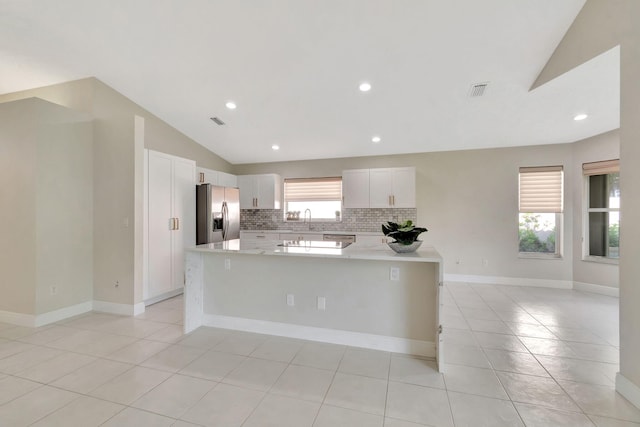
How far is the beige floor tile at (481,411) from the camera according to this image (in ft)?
5.35

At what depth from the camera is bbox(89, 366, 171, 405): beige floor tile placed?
186 centimetres

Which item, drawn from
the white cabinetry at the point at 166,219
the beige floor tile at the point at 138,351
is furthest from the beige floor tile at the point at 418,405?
the white cabinetry at the point at 166,219

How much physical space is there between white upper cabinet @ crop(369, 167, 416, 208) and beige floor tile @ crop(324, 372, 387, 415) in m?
3.53

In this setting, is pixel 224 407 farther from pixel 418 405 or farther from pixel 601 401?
pixel 601 401

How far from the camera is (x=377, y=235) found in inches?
203

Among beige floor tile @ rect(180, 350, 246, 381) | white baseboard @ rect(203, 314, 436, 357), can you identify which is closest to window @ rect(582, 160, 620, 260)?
white baseboard @ rect(203, 314, 436, 357)

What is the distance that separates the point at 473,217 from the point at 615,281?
2.13 metres

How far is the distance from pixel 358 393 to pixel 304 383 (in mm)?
412

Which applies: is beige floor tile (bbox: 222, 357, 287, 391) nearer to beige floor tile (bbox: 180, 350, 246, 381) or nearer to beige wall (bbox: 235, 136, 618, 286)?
beige floor tile (bbox: 180, 350, 246, 381)

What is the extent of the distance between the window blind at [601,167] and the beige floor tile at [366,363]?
4672mm

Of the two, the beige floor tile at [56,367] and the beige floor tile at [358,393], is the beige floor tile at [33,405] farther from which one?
the beige floor tile at [358,393]

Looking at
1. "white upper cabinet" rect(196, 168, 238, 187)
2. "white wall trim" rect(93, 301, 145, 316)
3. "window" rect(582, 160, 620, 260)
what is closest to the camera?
"white wall trim" rect(93, 301, 145, 316)

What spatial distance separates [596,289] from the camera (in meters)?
4.31

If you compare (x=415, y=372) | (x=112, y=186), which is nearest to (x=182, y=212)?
(x=112, y=186)
